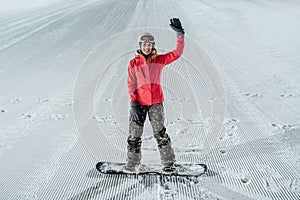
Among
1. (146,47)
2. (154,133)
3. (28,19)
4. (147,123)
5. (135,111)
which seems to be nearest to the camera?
(146,47)

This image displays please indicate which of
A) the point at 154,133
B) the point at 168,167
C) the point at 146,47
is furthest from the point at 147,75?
the point at 168,167

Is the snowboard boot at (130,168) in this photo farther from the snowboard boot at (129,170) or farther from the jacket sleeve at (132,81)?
the jacket sleeve at (132,81)

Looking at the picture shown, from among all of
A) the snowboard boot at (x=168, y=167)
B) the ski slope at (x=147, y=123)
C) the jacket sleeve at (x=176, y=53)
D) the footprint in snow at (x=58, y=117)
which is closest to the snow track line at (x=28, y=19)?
the ski slope at (x=147, y=123)

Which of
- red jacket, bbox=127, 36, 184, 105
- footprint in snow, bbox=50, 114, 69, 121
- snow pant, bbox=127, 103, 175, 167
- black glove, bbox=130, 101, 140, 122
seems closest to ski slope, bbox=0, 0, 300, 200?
footprint in snow, bbox=50, 114, 69, 121

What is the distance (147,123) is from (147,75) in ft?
4.54

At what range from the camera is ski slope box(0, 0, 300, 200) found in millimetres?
2832

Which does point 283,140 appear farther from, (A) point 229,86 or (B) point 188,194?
(A) point 229,86

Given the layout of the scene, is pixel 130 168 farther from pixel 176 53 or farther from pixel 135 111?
pixel 176 53

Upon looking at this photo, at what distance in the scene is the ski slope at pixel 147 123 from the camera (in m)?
2.83

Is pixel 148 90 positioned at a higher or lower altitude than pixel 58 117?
higher

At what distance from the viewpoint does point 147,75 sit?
274cm

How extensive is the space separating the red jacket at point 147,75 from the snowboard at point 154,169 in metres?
0.65

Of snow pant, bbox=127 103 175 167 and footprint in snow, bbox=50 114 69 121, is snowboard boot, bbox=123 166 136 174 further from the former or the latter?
footprint in snow, bbox=50 114 69 121

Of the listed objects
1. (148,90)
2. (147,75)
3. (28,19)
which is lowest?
(28,19)
